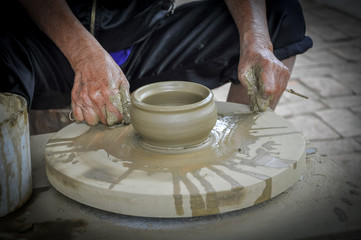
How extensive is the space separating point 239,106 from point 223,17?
530mm

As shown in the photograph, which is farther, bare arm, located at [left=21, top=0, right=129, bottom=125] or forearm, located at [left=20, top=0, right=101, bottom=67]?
forearm, located at [left=20, top=0, right=101, bottom=67]

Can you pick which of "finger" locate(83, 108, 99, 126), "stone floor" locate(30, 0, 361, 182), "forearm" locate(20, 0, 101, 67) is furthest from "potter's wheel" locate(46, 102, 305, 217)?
"stone floor" locate(30, 0, 361, 182)

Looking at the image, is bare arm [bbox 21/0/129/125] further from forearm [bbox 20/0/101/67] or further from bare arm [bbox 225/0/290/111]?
bare arm [bbox 225/0/290/111]

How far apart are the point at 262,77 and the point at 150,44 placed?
638 mm

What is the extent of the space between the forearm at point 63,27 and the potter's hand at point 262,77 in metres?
0.49

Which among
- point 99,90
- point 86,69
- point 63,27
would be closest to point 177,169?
point 99,90

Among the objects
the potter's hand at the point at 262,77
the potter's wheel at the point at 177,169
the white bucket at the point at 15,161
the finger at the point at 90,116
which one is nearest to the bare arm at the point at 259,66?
the potter's hand at the point at 262,77

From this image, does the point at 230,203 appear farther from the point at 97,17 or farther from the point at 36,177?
the point at 97,17

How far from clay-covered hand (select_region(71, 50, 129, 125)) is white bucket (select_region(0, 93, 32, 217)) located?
10.0 inches

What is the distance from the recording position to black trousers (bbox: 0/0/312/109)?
1.65 metres

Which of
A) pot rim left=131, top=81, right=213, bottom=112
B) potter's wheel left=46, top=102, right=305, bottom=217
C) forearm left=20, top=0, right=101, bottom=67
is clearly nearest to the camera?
potter's wheel left=46, top=102, right=305, bottom=217

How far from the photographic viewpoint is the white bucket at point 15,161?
0.99 m

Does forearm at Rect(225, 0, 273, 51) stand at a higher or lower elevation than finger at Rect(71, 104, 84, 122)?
higher

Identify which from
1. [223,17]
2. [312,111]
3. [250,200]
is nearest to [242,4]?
[223,17]
